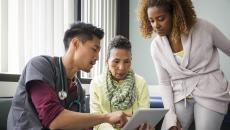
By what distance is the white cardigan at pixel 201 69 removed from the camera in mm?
1802

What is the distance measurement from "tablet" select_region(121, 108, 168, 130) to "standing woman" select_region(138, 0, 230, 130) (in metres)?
0.18

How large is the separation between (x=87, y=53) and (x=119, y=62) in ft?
1.64

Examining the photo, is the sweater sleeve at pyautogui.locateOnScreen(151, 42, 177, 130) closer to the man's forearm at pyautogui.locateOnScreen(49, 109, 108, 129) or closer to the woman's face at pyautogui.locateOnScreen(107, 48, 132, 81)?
the woman's face at pyautogui.locateOnScreen(107, 48, 132, 81)

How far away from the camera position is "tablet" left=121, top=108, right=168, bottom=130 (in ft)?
5.01

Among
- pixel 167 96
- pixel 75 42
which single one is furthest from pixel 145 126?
pixel 75 42

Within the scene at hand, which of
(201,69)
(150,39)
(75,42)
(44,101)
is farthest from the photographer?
(150,39)

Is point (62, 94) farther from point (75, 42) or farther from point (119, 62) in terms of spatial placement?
point (119, 62)

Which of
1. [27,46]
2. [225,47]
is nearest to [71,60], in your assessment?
[225,47]

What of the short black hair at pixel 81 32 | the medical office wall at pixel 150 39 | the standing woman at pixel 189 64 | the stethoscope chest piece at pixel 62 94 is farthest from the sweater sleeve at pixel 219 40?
the medical office wall at pixel 150 39

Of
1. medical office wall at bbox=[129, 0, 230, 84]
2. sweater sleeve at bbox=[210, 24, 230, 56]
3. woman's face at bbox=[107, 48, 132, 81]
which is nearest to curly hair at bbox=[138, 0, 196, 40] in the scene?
sweater sleeve at bbox=[210, 24, 230, 56]

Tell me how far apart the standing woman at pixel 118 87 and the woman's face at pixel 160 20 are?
12.8 inches

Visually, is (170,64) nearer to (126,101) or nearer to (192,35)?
(192,35)

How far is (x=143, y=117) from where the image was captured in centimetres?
161

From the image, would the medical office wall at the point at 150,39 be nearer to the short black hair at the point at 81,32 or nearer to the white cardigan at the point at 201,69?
the white cardigan at the point at 201,69
